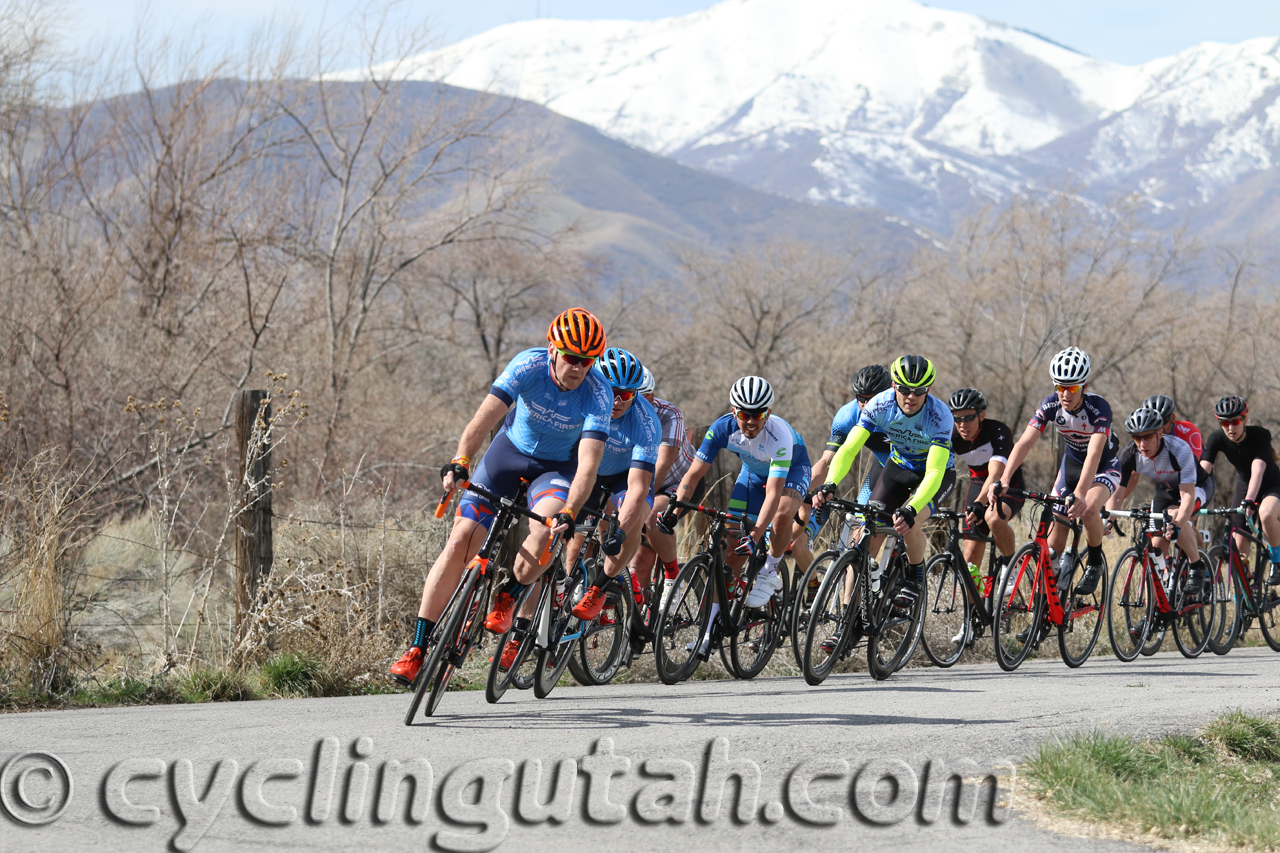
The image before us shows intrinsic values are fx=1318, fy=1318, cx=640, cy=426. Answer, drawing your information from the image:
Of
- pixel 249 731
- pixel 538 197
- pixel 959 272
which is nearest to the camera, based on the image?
pixel 249 731

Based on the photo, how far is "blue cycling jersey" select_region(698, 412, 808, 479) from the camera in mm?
9523

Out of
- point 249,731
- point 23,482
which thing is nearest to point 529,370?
point 249,731

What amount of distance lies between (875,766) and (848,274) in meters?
36.7

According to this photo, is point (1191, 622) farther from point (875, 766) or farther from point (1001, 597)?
point (875, 766)

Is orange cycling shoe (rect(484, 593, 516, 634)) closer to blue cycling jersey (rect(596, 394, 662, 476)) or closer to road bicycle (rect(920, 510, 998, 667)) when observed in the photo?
→ blue cycling jersey (rect(596, 394, 662, 476))

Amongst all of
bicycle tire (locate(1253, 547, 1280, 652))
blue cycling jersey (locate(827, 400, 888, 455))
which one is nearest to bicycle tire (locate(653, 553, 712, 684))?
blue cycling jersey (locate(827, 400, 888, 455))

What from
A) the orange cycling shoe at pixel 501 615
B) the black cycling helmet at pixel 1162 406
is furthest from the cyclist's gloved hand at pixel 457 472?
the black cycling helmet at pixel 1162 406

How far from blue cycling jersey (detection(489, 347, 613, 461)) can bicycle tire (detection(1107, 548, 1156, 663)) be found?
20.2 ft

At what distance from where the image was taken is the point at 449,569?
6809 millimetres

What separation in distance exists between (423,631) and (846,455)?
3752 millimetres

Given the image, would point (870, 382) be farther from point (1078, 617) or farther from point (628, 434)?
point (1078, 617)

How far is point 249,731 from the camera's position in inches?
258

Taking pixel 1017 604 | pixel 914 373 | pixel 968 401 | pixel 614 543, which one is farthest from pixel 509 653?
pixel 968 401

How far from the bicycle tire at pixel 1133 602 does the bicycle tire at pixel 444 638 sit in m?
6.87
